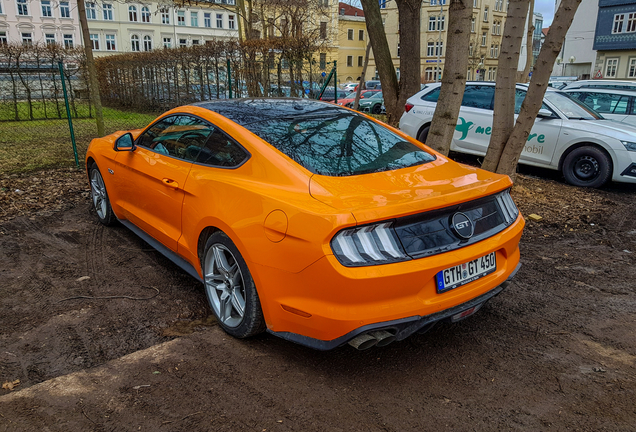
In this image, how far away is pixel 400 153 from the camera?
3.78 metres

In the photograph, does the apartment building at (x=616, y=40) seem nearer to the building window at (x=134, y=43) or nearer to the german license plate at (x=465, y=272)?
the building window at (x=134, y=43)

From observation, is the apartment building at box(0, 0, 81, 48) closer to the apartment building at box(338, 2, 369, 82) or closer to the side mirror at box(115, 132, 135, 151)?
the apartment building at box(338, 2, 369, 82)

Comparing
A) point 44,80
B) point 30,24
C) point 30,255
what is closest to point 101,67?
point 44,80

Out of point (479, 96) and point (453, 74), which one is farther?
point (479, 96)

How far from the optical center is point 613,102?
10508 mm

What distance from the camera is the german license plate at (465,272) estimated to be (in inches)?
112

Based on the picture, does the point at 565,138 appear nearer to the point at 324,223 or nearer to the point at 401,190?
the point at 401,190

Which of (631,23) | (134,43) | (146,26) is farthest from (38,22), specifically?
(631,23)

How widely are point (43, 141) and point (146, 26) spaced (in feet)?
175

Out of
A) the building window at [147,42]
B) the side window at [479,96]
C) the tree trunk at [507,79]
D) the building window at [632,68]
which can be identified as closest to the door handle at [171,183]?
the tree trunk at [507,79]

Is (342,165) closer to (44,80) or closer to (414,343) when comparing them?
(414,343)

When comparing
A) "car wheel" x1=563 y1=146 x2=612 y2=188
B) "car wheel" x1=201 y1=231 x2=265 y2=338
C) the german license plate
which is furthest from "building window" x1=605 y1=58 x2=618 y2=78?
"car wheel" x1=201 y1=231 x2=265 y2=338

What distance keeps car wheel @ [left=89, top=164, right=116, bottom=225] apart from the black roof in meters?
2.07

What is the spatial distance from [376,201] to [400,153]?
3.62ft
